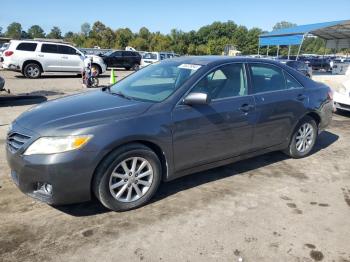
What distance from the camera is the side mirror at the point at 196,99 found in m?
4.07

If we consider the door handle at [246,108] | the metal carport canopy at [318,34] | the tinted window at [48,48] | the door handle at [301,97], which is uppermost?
the metal carport canopy at [318,34]

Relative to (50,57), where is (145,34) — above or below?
above

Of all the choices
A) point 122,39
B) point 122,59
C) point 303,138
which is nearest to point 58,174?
point 303,138

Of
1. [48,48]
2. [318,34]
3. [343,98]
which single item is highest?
[318,34]

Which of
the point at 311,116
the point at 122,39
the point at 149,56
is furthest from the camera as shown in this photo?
the point at 122,39

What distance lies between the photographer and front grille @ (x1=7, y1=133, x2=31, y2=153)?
3604 millimetres

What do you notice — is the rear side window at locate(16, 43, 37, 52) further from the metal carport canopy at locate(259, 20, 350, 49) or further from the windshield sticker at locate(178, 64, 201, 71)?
the metal carport canopy at locate(259, 20, 350, 49)

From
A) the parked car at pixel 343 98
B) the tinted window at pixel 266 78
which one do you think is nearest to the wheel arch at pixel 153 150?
the tinted window at pixel 266 78

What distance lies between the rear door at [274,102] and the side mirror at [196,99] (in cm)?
105

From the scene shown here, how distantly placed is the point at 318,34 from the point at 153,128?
109ft

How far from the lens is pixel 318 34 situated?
33.0 meters

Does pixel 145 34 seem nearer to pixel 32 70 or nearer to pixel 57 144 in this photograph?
pixel 32 70

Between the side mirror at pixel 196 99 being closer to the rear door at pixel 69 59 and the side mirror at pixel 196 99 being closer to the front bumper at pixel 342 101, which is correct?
the front bumper at pixel 342 101

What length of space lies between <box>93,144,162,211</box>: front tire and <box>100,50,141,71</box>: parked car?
2416cm
